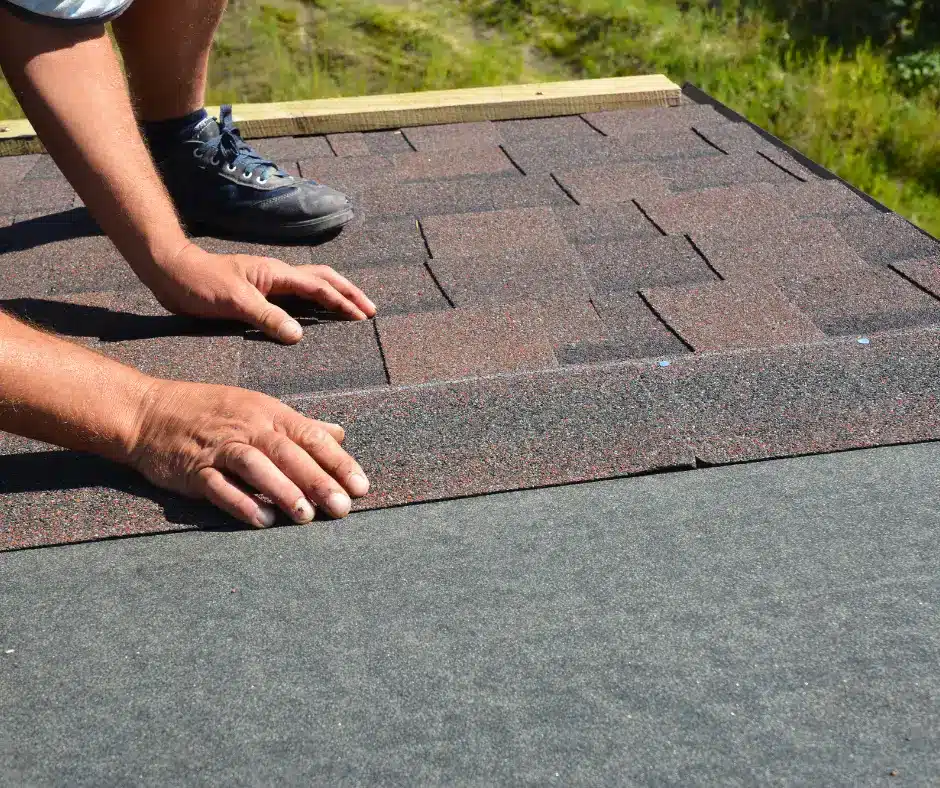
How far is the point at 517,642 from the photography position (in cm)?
108

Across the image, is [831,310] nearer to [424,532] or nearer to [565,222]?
[565,222]

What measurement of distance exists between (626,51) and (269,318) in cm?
325

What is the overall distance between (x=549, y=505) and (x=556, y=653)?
283mm

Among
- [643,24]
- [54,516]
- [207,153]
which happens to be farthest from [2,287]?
[643,24]

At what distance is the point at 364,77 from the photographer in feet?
14.6

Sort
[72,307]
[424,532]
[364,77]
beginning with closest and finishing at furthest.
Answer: [424,532] → [72,307] → [364,77]

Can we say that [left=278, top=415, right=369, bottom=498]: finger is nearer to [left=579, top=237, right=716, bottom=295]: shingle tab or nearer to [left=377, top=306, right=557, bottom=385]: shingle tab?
[left=377, top=306, right=557, bottom=385]: shingle tab

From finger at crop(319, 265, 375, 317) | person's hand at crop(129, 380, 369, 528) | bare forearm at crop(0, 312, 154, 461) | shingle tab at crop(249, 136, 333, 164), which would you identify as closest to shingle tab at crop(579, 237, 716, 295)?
finger at crop(319, 265, 375, 317)

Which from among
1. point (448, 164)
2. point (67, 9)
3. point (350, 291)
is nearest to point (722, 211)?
point (448, 164)

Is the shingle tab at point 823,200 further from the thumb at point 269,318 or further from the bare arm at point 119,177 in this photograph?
the thumb at point 269,318

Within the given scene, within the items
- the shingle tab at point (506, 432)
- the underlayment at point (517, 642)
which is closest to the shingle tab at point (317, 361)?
the shingle tab at point (506, 432)

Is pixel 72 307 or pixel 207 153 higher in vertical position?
pixel 207 153

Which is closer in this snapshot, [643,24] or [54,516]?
[54,516]

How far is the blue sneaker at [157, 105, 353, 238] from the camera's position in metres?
2.21
